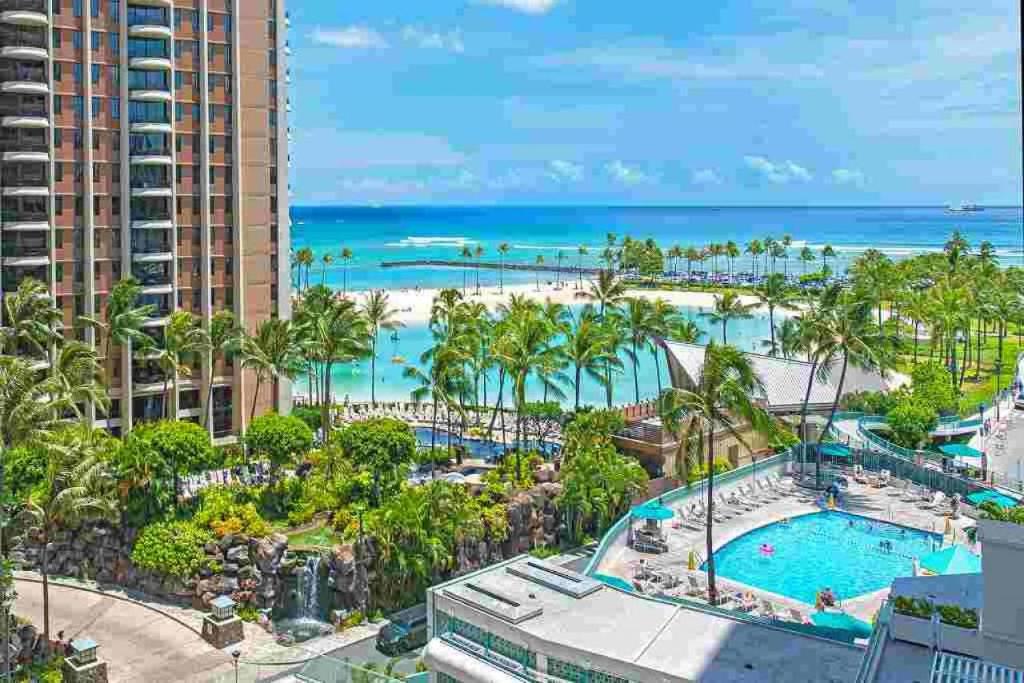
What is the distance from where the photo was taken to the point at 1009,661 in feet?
56.7

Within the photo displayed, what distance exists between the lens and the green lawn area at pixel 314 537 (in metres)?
38.0

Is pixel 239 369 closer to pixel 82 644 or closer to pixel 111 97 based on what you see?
pixel 111 97

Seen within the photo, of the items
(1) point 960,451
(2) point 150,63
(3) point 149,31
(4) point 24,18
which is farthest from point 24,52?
(1) point 960,451

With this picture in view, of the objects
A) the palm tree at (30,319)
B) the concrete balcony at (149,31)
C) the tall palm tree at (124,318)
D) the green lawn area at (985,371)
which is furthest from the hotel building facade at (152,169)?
the green lawn area at (985,371)

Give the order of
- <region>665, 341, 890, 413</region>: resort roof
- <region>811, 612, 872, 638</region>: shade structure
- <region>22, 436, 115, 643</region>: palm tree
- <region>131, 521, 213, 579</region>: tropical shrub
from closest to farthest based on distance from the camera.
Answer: <region>811, 612, 872, 638</region>: shade structure → <region>22, 436, 115, 643</region>: palm tree → <region>131, 521, 213, 579</region>: tropical shrub → <region>665, 341, 890, 413</region>: resort roof

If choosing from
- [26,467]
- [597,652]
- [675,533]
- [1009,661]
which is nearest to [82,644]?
[26,467]

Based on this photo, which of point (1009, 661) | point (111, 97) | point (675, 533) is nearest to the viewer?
point (1009, 661)

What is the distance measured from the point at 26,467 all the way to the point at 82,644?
Result: 933 cm

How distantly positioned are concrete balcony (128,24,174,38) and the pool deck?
33.6 meters

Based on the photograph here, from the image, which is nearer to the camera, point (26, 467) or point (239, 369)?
point (26, 467)

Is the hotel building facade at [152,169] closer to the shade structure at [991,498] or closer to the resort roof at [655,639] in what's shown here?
the resort roof at [655,639]

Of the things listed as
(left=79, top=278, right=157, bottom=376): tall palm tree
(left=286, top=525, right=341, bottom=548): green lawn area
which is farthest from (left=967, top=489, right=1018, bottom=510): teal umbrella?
(left=79, top=278, right=157, bottom=376): tall palm tree

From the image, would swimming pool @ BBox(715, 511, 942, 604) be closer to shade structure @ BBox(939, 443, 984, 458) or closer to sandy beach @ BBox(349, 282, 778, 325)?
shade structure @ BBox(939, 443, 984, 458)

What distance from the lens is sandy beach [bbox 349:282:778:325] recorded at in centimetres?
12794
